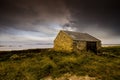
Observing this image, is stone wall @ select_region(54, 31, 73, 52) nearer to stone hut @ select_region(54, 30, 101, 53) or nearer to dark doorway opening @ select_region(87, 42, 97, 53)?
stone hut @ select_region(54, 30, 101, 53)

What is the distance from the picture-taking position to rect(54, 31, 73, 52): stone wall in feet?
94.5

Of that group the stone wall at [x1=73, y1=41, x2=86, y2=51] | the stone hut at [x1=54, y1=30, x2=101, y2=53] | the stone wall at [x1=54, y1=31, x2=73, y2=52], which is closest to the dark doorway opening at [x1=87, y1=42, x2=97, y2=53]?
the stone hut at [x1=54, y1=30, x2=101, y2=53]

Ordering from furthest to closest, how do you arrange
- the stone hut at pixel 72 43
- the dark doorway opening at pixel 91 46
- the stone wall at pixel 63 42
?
the dark doorway opening at pixel 91 46 < the stone wall at pixel 63 42 < the stone hut at pixel 72 43

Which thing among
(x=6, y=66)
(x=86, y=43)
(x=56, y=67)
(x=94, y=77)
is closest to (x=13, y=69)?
(x=6, y=66)

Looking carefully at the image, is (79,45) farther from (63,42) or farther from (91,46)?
(91,46)

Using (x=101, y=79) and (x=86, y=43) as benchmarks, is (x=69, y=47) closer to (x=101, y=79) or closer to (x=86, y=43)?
(x=86, y=43)

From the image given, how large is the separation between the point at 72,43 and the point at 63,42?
11.1 ft

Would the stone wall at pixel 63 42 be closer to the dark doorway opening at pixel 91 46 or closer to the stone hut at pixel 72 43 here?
the stone hut at pixel 72 43

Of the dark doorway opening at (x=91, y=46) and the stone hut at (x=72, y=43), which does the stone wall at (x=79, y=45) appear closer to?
the stone hut at (x=72, y=43)

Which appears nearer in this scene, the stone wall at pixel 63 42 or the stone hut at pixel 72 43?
the stone hut at pixel 72 43

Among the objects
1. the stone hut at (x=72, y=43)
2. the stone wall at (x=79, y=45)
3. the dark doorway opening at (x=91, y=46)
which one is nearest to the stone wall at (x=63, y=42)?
the stone hut at (x=72, y=43)

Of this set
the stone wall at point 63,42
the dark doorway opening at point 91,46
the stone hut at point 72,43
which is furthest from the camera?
the dark doorway opening at point 91,46

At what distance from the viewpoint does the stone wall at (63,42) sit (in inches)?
1134

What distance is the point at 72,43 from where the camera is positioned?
28125 millimetres
